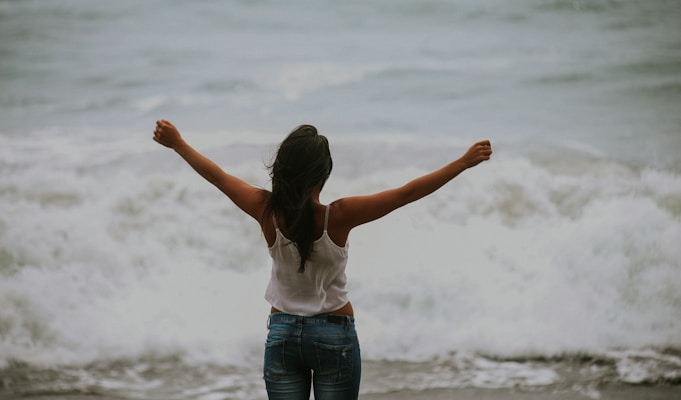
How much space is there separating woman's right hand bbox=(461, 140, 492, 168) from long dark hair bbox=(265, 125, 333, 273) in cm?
30

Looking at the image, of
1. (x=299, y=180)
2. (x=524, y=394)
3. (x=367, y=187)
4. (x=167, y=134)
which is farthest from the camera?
(x=367, y=187)

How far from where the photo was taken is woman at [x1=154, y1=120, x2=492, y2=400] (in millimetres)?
1671

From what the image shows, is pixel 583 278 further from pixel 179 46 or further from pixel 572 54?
pixel 179 46

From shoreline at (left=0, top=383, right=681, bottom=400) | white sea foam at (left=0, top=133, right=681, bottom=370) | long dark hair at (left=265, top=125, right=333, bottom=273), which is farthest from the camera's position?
white sea foam at (left=0, top=133, right=681, bottom=370)

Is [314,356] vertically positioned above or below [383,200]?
below

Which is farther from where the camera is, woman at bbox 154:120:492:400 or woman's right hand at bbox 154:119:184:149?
woman's right hand at bbox 154:119:184:149

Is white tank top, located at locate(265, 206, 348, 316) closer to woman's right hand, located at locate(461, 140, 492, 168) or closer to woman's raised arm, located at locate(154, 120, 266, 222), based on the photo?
woman's raised arm, located at locate(154, 120, 266, 222)

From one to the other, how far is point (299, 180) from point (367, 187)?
3.13 metres

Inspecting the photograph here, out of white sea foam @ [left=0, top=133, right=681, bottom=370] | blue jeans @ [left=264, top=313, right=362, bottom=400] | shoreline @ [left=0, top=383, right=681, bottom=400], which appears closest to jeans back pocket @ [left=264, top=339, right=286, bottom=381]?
blue jeans @ [left=264, top=313, right=362, bottom=400]

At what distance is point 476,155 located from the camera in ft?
5.73

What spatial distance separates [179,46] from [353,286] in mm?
2392

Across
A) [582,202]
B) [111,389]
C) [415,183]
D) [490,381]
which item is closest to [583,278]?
[582,202]

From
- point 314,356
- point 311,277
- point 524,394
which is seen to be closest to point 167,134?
point 311,277

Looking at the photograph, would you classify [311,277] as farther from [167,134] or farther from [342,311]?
[167,134]
